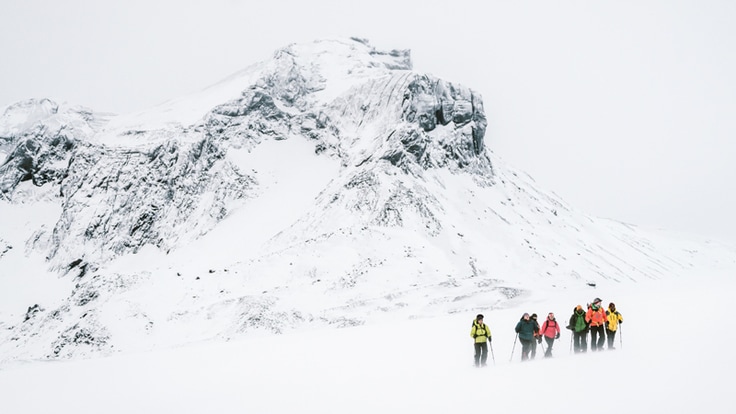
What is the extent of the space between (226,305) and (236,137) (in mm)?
47013

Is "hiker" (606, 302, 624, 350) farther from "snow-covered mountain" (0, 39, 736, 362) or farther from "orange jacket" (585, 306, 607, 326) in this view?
"snow-covered mountain" (0, 39, 736, 362)

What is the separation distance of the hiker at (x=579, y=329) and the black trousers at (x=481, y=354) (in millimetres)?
3070

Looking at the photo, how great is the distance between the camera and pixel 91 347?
127 ft

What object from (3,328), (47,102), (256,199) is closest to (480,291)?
(256,199)

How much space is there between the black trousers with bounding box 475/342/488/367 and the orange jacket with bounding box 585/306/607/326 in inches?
140

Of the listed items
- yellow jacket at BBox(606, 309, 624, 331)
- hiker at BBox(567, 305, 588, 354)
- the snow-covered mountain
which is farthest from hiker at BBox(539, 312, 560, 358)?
the snow-covered mountain

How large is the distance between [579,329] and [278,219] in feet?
181

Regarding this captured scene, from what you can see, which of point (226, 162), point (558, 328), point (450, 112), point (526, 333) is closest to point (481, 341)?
point (526, 333)

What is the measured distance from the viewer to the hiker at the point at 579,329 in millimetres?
15938

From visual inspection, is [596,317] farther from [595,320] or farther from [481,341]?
[481,341]

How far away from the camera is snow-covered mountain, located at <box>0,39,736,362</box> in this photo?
43.4m

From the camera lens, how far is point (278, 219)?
222 ft

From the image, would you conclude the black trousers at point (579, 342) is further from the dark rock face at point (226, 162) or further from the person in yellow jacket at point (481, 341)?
the dark rock face at point (226, 162)

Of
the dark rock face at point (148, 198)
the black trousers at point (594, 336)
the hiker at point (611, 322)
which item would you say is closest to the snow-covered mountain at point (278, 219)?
the dark rock face at point (148, 198)
